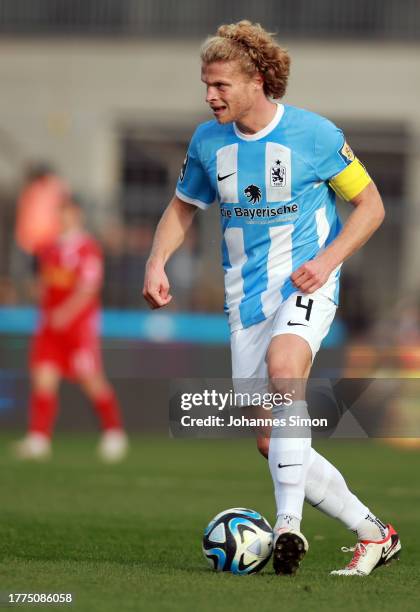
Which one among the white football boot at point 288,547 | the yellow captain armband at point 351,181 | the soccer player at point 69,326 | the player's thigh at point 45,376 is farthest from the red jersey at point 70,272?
the white football boot at point 288,547

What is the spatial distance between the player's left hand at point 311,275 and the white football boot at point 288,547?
1.03 m

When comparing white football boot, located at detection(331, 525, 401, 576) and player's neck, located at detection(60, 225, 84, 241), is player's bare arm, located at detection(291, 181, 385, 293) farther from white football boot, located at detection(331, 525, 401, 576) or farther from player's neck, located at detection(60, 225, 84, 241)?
player's neck, located at detection(60, 225, 84, 241)

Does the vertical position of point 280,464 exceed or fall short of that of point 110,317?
it exceeds it

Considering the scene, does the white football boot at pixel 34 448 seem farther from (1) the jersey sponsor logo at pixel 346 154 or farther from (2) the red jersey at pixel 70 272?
(1) the jersey sponsor logo at pixel 346 154

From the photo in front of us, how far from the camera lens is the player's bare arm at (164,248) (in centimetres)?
660

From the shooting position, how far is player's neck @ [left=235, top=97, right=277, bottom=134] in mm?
6500

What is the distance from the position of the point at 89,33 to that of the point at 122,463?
14.6 m

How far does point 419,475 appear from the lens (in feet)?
42.2

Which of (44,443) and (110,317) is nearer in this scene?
(44,443)

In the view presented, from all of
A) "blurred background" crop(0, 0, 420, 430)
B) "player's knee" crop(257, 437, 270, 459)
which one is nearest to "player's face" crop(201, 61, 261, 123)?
"player's knee" crop(257, 437, 270, 459)

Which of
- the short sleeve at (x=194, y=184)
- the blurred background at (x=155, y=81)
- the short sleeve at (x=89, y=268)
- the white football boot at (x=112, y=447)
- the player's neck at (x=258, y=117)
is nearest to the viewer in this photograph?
the player's neck at (x=258, y=117)

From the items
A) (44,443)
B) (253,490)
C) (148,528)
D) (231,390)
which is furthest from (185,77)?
(231,390)

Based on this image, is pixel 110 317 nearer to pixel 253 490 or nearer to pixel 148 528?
pixel 253 490

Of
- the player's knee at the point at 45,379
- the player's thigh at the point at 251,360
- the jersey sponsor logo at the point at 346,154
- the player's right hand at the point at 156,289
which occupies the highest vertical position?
the jersey sponsor logo at the point at 346,154
